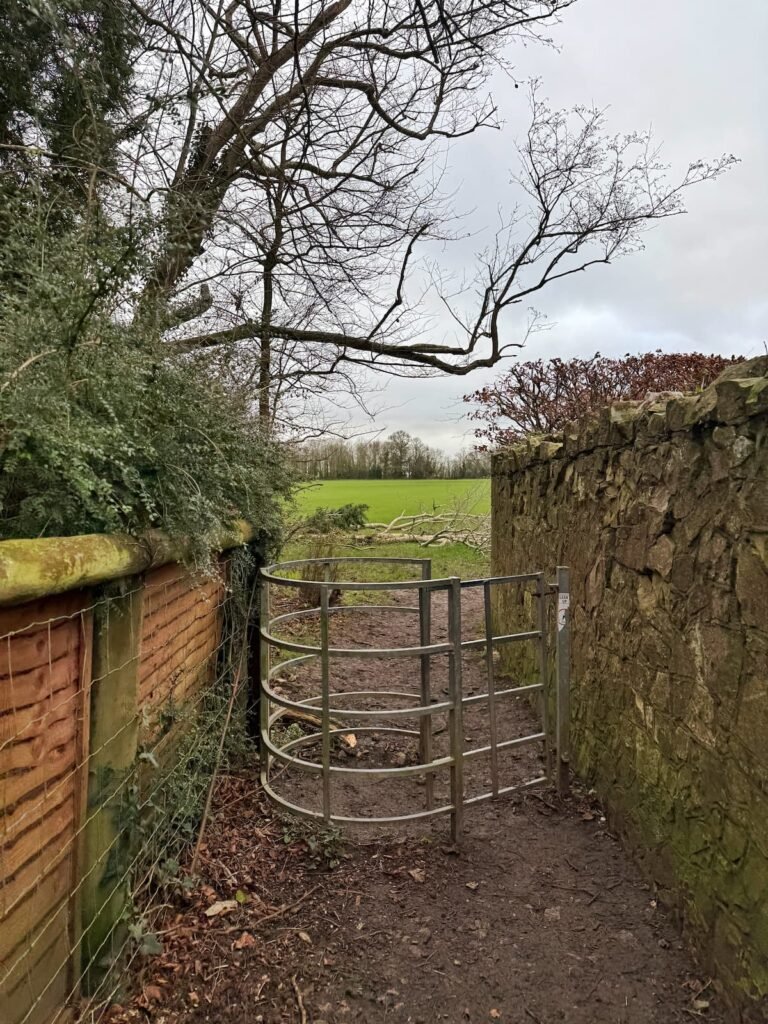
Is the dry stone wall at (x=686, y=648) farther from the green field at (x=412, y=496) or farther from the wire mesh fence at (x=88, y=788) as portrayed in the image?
the green field at (x=412, y=496)

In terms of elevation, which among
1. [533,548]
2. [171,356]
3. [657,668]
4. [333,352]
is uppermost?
[333,352]

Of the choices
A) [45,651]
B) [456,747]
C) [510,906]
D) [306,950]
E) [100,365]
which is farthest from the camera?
[456,747]

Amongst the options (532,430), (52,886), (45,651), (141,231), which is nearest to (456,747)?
(52,886)

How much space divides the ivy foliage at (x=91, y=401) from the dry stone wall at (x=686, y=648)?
1918 millimetres

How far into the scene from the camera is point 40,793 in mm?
1562

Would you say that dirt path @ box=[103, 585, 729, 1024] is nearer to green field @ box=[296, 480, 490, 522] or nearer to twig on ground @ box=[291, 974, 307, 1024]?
twig on ground @ box=[291, 974, 307, 1024]

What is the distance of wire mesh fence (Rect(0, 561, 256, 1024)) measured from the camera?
4.77 ft

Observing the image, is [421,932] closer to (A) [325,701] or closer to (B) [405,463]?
(A) [325,701]

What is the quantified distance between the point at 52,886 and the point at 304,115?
6.08m

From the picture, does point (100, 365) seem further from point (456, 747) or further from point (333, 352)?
point (333, 352)

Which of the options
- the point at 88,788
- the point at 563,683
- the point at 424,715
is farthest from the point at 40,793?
the point at 563,683

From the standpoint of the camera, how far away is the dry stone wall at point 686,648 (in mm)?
1946

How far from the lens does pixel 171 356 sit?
2.68 m

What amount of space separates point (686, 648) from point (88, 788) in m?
2.26
